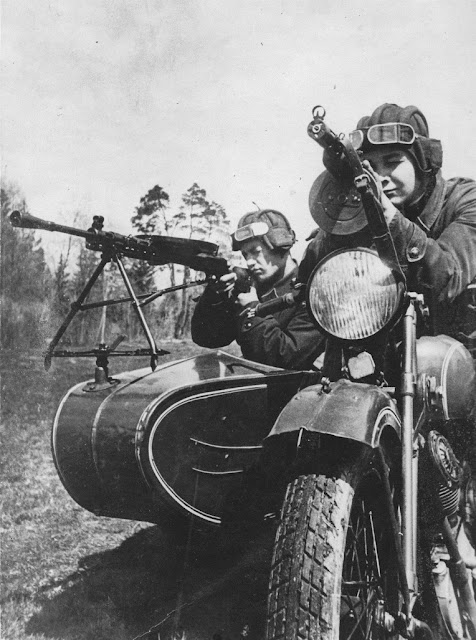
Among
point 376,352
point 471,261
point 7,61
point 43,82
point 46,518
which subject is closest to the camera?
point 376,352

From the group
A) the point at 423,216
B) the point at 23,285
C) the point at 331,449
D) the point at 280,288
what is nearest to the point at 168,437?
the point at 331,449

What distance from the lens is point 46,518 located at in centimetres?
414

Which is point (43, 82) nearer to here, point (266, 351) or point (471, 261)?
point (266, 351)

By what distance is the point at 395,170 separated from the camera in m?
2.62

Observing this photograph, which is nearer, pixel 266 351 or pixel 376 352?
pixel 376 352

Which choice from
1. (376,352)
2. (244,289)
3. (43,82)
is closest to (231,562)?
(244,289)

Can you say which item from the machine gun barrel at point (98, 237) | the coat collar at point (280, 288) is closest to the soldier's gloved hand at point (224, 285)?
the machine gun barrel at point (98, 237)

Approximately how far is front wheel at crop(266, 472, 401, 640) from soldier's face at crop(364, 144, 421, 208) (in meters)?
1.26

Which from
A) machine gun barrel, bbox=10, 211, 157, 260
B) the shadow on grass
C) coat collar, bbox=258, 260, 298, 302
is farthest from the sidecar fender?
coat collar, bbox=258, 260, 298, 302

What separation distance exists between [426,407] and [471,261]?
596mm

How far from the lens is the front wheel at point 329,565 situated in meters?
1.59

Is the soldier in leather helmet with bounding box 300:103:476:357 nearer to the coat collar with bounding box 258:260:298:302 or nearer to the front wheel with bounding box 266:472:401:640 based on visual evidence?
the front wheel with bounding box 266:472:401:640

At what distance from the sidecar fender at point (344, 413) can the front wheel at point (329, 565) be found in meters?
0.14

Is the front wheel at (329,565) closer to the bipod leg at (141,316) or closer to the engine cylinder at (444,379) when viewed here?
the engine cylinder at (444,379)
